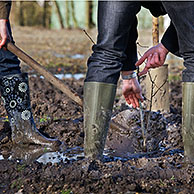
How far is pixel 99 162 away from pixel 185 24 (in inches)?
41.1

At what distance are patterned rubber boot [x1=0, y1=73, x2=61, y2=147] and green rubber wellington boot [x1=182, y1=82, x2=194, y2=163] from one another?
1188 millimetres

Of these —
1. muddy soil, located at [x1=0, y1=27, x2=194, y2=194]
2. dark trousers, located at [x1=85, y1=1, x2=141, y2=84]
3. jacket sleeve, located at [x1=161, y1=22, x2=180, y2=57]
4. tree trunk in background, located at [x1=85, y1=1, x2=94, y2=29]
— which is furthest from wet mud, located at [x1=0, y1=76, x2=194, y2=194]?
tree trunk in background, located at [x1=85, y1=1, x2=94, y2=29]

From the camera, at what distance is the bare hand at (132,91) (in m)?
2.91

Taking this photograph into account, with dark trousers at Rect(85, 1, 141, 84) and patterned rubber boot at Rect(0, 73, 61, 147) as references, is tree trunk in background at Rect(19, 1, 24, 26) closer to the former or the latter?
patterned rubber boot at Rect(0, 73, 61, 147)

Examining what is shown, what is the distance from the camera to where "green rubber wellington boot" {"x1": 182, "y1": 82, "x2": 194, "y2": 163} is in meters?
2.40

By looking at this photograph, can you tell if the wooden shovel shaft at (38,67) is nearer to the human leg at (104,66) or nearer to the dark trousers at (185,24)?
the human leg at (104,66)

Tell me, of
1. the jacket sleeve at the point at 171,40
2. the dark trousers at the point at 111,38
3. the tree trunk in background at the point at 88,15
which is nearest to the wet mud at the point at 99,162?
the dark trousers at the point at 111,38

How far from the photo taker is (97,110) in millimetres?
2361

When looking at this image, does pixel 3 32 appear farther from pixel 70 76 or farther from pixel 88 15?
pixel 88 15

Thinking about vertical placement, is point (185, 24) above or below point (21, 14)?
below

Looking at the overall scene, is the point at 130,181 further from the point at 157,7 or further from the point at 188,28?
the point at 157,7

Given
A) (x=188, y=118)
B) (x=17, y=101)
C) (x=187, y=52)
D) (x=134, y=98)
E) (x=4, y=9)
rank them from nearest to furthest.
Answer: (x=187, y=52), (x=188, y=118), (x=4, y=9), (x=134, y=98), (x=17, y=101)

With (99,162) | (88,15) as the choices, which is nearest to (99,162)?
(99,162)

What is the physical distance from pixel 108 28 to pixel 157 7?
0.47 m
